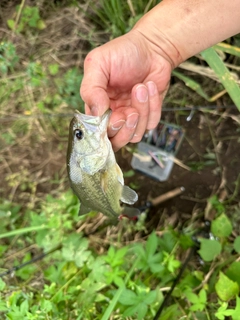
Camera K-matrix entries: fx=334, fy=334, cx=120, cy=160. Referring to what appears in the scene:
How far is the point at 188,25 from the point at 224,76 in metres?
0.37

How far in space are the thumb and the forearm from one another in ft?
1.12

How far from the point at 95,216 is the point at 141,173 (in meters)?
0.55

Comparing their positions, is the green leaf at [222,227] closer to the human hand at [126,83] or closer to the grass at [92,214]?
the grass at [92,214]

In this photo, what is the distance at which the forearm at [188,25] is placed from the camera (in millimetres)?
1756

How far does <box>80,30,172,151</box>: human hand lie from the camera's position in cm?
169

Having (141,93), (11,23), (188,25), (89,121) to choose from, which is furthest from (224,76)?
(11,23)

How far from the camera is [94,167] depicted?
1.80 m

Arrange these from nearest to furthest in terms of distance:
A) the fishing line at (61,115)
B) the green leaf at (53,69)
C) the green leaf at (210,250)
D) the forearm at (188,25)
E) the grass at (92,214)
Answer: the forearm at (188,25)
the grass at (92,214)
the green leaf at (210,250)
the fishing line at (61,115)
the green leaf at (53,69)

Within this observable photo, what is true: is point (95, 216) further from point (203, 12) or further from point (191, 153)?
point (203, 12)

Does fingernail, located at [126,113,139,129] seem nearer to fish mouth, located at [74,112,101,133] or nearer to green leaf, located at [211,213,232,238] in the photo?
fish mouth, located at [74,112,101,133]

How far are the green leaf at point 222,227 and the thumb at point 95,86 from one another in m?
1.26

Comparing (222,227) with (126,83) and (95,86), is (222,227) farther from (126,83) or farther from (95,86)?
(95,86)

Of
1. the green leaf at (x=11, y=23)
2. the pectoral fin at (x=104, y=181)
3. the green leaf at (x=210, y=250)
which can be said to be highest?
the green leaf at (x=11, y=23)

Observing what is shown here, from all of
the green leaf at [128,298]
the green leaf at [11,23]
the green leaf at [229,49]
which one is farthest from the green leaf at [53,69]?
the green leaf at [128,298]
